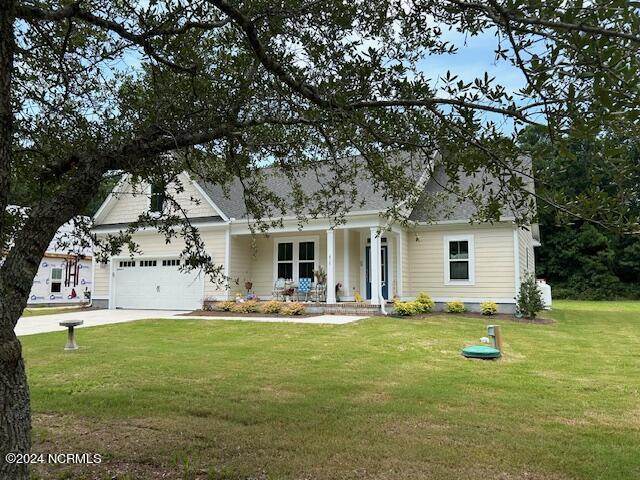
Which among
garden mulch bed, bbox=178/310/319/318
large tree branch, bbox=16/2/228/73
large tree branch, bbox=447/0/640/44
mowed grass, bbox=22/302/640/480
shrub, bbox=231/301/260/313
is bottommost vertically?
mowed grass, bbox=22/302/640/480

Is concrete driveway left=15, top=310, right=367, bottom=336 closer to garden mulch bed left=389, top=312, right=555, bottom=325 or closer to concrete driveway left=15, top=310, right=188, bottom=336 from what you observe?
concrete driveway left=15, top=310, right=188, bottom=336

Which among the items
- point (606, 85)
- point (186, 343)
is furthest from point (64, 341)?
point (606, 85)

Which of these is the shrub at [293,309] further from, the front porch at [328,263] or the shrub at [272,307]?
the front porch at [328,263]

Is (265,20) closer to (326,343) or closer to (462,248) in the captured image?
(326,343)

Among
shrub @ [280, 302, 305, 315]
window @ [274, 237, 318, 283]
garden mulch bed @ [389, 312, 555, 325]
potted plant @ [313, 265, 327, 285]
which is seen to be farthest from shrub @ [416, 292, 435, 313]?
window @ [274, 237, 318, 283]

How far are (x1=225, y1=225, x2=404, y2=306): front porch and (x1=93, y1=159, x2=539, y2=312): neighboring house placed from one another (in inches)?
1.4

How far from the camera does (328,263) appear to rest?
51.9 feet

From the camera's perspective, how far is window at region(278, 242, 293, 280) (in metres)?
18.2

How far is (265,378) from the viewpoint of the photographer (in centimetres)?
705

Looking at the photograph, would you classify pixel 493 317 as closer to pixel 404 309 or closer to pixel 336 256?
pixel 404 309

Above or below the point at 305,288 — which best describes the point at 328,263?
above

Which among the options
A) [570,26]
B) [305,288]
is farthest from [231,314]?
[570,26]

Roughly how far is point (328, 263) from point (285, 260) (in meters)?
2.89

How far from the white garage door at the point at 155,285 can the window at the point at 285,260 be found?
9.86ft
